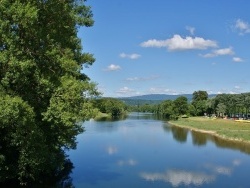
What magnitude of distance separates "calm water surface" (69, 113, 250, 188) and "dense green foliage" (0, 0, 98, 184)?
24.5 ft

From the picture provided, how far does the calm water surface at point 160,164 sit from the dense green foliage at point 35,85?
7454 millimetres

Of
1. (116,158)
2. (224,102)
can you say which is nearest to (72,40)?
(116,158)

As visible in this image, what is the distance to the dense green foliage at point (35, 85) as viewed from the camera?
2117cm

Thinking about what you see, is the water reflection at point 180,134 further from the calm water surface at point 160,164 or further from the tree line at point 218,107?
the tree line at point 218,107

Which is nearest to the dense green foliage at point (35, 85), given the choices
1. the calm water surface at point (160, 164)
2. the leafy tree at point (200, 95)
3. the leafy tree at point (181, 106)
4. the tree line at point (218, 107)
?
the calm water surface at point (160, 164)

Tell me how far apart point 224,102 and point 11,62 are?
131 metres

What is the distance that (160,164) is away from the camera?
135 feet

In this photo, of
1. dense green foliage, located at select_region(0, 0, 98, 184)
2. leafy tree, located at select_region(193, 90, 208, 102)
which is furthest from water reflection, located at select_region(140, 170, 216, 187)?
leafy tree, located at select_region(193, 90, 208, 102)

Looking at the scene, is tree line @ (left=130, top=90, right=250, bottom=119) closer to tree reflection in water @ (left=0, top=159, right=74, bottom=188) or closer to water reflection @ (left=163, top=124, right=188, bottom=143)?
water reflection @ (left=163, top=124, right=188, bottom=143)

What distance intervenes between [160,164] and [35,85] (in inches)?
844

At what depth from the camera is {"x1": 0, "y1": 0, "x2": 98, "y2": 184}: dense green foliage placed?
69.5 feet

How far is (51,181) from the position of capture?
98.3 feet

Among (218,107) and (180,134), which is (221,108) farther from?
(180,134)

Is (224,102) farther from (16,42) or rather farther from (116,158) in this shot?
(16,42)
